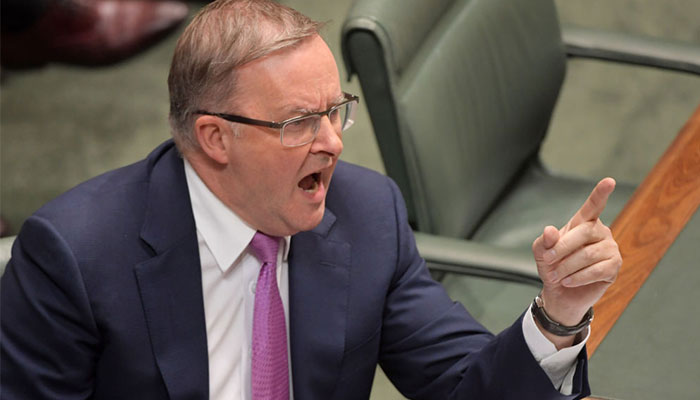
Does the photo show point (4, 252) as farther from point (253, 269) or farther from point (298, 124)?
point (298, 124)

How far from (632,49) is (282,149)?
1.18 m

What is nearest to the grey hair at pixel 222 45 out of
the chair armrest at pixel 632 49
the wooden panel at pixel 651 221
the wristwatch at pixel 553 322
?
the wristwatch at pixel 553 322

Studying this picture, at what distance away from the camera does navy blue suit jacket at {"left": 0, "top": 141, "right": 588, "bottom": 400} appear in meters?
1.45

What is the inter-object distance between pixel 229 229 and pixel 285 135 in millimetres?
169

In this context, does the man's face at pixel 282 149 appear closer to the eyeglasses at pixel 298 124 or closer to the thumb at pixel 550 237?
the eyeglasses at pixel 298 124

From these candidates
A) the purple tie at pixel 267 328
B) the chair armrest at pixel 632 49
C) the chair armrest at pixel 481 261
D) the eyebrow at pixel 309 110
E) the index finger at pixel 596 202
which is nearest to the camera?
the index finger at pixel 596 202

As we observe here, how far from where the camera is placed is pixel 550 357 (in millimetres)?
1497

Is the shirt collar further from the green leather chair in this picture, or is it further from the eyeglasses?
the green leather chair

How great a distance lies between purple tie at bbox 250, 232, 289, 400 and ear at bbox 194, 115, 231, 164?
0.13m

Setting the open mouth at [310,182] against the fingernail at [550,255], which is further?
the open mouth at [310,182]

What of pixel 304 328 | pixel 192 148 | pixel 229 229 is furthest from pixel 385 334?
pixel 192 148

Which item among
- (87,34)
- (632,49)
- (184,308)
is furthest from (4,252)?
(87,34)

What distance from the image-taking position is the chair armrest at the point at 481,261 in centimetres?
186

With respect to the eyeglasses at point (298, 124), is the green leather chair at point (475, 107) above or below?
below
